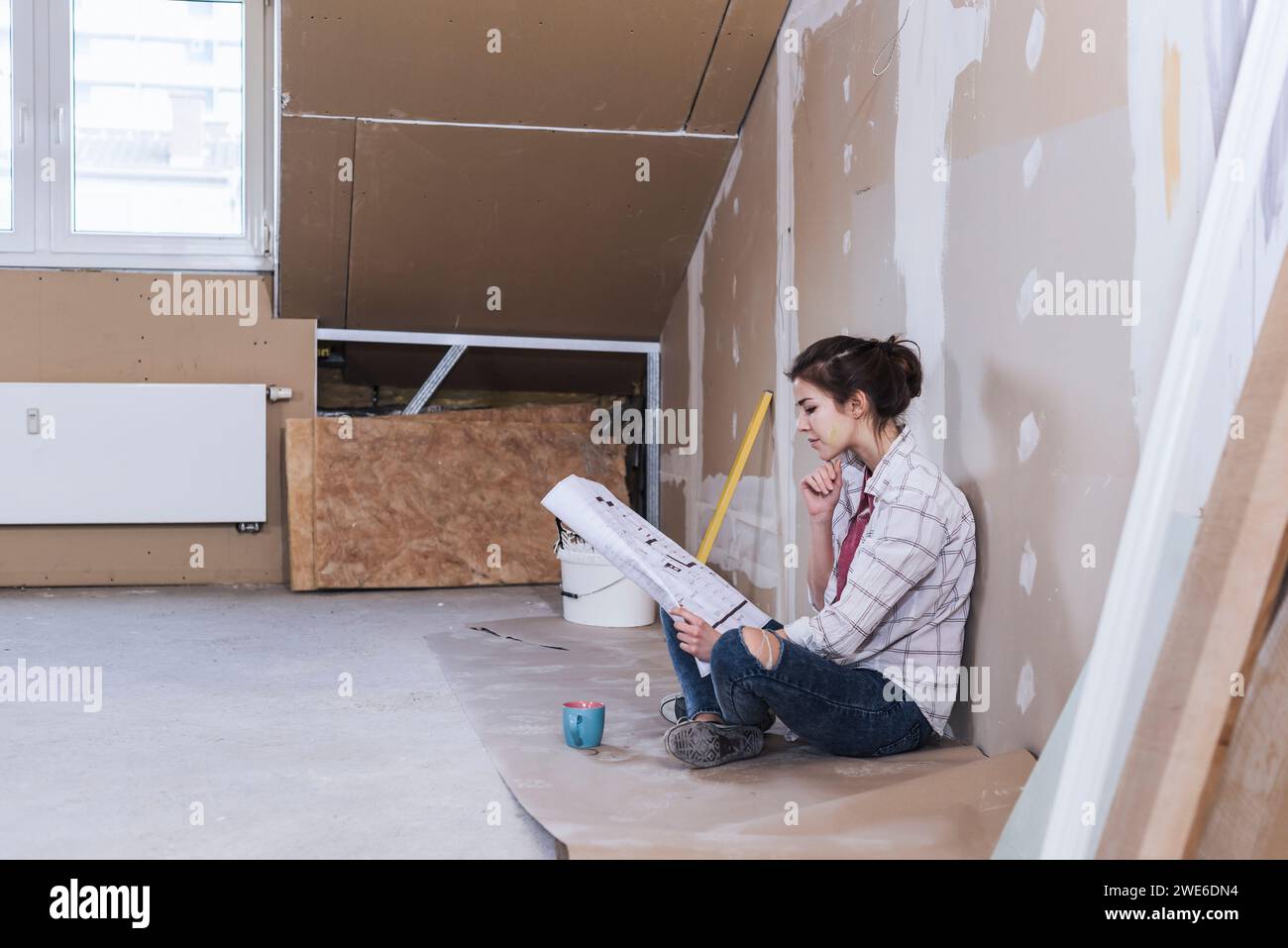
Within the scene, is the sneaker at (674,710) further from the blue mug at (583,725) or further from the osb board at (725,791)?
the blue mug at (583,725)

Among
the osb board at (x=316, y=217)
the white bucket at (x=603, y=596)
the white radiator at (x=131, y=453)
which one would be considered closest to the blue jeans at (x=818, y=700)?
the white bucket at (x=603, y=596)

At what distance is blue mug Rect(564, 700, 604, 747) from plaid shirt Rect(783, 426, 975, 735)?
15.5 inches

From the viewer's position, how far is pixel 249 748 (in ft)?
6.62

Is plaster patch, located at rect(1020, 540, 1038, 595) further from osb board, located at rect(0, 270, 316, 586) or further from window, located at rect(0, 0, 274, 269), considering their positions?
window, located at rect(0, 0, 274, 269)

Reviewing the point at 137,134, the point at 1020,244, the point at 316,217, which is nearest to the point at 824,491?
the point at 1020,244

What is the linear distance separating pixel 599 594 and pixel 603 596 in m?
0.01

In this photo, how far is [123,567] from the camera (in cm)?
408

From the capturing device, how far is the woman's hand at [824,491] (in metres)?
2.02

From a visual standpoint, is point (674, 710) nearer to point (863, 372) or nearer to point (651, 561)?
point (651, 561)

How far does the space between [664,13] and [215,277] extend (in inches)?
76.5

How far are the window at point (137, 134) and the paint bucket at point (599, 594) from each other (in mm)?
1668

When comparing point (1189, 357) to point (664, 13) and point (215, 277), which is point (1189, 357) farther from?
point (215, 277)

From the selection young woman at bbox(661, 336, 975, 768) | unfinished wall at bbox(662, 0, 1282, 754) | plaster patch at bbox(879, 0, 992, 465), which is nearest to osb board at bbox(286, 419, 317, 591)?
unfinished wall at bbox(662, 0, 1282, 754)
